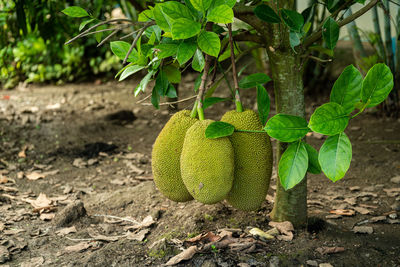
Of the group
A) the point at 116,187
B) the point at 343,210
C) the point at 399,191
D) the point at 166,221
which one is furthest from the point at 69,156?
the point at 399,191

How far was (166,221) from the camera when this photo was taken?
1.69m

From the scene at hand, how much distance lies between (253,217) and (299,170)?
57cm

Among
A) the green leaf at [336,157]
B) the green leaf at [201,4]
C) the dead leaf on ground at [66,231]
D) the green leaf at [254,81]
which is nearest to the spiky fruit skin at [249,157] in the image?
the green leaf at [254,81]

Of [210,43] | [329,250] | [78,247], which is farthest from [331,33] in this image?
[78,247]

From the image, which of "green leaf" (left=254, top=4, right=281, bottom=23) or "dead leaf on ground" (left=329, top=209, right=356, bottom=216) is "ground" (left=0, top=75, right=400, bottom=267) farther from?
"green leaf" (left=254, top=4, right=281, bottom=23)

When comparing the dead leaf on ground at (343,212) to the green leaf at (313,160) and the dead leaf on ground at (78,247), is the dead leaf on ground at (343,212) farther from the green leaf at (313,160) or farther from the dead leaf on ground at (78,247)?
the dead leaf on ground at (78,247)

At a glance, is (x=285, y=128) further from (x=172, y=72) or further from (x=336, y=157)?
(x=172, y=72)

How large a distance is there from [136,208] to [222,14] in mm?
1132

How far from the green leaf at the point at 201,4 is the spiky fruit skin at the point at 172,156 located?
1.18ft

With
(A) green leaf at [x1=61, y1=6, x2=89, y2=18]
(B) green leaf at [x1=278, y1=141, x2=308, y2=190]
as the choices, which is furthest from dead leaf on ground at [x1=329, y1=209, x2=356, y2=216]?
(A) green leaf at [x1=61, y1=6, x2=89, y2=18]

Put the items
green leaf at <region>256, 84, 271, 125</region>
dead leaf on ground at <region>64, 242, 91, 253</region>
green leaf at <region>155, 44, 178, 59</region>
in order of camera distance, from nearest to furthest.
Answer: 1. green leaf at <region>155, 44, 178, 59</region>
2. green leaf at <region>256, 84, 271, 125</region>
3. dead leaf on ground at <region>64, 242, 91, 253</region>

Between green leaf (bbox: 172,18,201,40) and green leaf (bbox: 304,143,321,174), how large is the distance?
1.42 feet

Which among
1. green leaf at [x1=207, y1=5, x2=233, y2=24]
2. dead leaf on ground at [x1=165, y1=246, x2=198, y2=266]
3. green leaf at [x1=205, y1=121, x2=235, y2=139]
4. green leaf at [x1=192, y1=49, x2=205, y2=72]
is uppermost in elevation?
green leaf at [x1=207, y1=5, x2=233, y2=24]

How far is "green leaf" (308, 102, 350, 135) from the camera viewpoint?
968 millimetres
